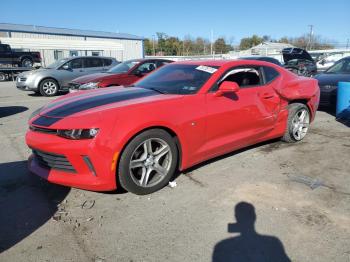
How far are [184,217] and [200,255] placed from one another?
589mm

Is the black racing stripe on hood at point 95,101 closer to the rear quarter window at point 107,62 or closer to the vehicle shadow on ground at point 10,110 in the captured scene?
the vehicle shadow on ground at point 10,110

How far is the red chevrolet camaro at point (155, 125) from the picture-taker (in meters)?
3.16

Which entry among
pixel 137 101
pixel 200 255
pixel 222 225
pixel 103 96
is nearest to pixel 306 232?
pixel 222 225

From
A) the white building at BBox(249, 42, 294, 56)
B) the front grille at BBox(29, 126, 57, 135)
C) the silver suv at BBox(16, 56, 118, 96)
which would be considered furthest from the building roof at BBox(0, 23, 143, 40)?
the front grille at BBox(29, 126, 57, 135)

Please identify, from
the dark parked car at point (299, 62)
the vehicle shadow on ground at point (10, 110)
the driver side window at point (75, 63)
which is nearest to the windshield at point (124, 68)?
the vehicle shadow on ground at point (10, 110)

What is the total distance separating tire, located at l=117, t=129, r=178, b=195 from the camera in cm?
326

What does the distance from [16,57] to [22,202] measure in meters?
23.3

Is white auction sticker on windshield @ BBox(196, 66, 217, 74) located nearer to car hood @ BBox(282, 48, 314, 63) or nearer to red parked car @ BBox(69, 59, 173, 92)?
red parked car @ BBox(69, 59, 173, 92)

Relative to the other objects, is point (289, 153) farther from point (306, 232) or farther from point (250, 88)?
point (306, 232)

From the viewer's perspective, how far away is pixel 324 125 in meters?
6.82

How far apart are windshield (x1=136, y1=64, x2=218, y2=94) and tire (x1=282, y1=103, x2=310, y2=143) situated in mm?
1741

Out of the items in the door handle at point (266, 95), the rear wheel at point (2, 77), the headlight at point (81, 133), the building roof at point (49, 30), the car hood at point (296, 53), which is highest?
the building roof at point (49, 30)

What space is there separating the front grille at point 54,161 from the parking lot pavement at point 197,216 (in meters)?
0.38

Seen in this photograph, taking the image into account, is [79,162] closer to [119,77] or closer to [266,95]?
[266,95]
